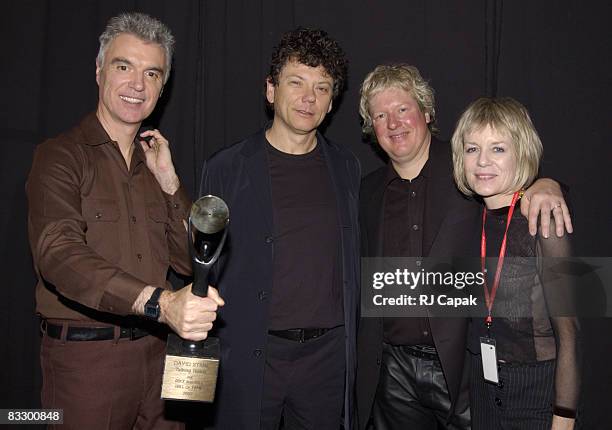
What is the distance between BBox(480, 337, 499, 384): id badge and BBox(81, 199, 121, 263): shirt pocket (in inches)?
55.1

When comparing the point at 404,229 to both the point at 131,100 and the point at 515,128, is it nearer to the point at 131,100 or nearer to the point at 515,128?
the point at 515,128

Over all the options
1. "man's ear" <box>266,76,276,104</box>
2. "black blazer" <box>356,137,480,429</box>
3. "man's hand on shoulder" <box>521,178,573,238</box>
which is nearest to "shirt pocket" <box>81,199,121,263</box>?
"man's ear" <box>266,76,276,104</box>

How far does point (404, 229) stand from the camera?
7.73 feet

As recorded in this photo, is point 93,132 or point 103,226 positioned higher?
point 93,132

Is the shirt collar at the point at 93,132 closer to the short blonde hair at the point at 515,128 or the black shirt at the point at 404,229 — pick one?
the black shirt at the point at 404,229

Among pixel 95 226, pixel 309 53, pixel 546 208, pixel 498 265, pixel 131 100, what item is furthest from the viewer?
pixel 309 53

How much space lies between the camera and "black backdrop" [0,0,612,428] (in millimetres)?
2900

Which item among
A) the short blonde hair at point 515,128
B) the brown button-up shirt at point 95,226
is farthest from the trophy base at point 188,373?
the short blonde hair at point 515,128

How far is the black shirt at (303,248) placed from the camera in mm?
2268

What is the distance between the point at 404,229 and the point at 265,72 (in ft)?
4.12

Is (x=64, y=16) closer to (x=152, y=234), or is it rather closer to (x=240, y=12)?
(x=240, y=12)

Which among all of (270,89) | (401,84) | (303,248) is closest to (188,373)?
(303,248)

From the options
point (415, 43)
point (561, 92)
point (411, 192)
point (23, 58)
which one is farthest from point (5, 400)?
point (561, 92)

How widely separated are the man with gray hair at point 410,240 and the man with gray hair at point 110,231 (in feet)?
2.82
